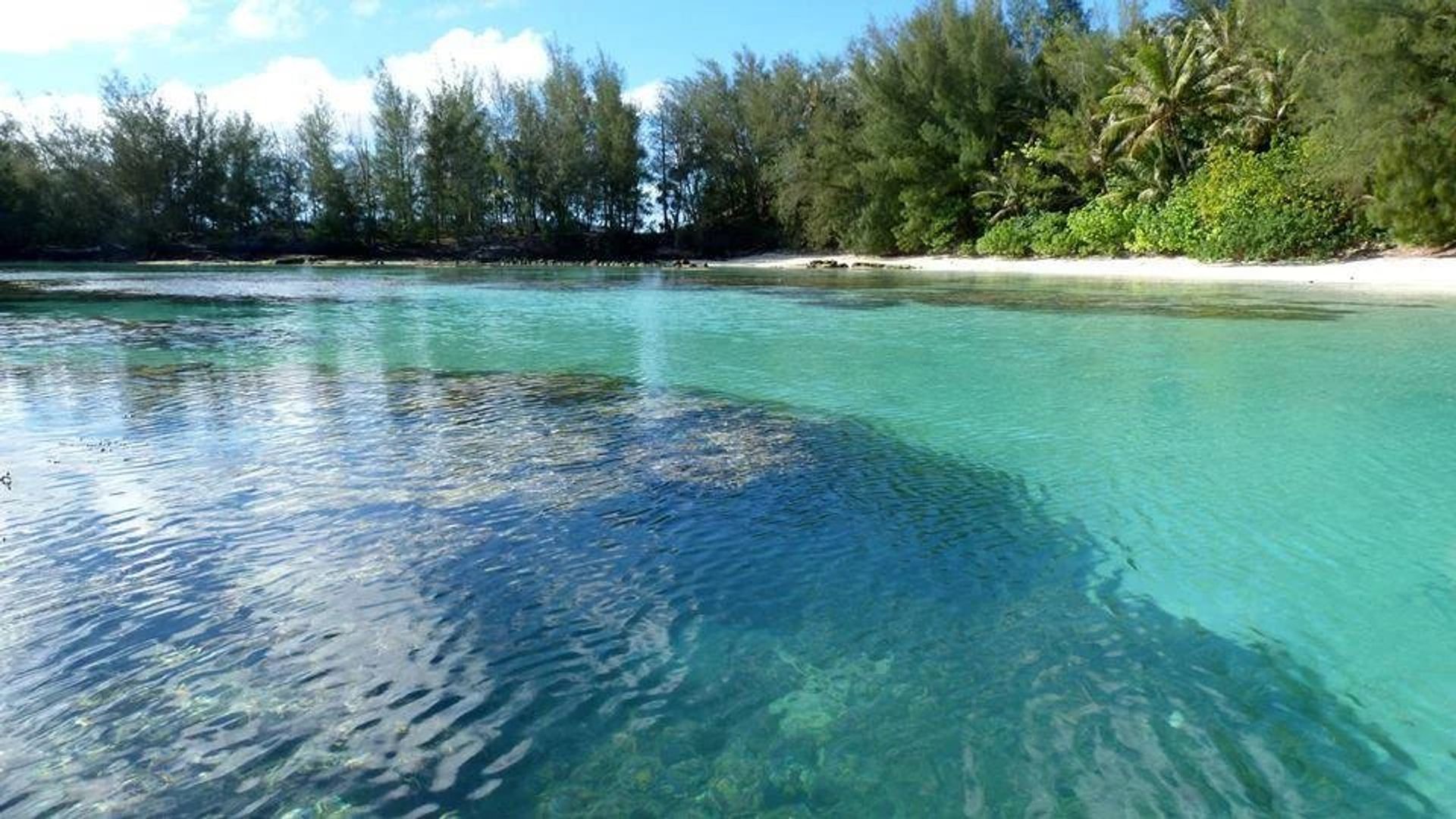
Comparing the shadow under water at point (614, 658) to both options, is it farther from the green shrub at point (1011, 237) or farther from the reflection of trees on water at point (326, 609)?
the green shrub at point (1011, 237)

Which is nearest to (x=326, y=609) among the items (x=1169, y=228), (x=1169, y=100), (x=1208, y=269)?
(x=1208, y=269)

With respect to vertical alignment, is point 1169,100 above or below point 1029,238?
above

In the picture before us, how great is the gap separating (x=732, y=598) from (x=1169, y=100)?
30.3 m

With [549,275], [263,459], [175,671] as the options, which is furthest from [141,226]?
[175,671]

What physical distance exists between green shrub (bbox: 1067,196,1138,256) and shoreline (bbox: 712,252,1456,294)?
0.50 metres

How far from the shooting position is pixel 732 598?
4055 mm

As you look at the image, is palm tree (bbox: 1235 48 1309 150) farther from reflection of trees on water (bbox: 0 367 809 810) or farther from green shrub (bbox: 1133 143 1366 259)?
reflection of trees on water (bbox: 0 367 809 810)

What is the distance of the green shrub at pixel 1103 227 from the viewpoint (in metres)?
30.4

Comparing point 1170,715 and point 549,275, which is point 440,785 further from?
point 549,275

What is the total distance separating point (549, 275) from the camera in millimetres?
36844

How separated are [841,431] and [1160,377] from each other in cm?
448

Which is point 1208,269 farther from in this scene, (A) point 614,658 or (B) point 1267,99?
(A) point 614,658

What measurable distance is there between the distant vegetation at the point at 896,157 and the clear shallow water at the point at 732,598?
1745cm

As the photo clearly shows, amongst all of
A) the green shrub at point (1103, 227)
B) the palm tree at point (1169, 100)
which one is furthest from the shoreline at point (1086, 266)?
the palm tree at point (1169, 100)
